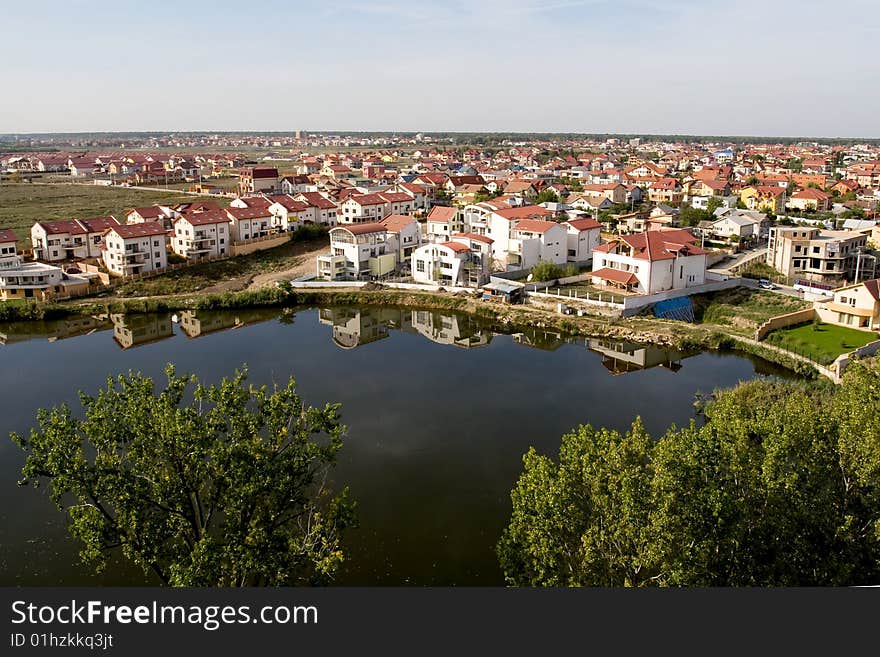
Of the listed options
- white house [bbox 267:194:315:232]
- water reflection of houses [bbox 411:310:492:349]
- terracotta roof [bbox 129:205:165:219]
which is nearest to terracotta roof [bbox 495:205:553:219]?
water reflection of houses [bbox 411:310:492:349]

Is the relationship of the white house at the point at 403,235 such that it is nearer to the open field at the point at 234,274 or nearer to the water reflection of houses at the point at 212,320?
the open field at the point at 234,274

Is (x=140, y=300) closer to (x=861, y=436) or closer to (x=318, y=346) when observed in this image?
(x=318, y=346)

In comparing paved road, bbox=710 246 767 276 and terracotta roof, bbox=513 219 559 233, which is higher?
terracotta roof, bbox=513 219 559 233

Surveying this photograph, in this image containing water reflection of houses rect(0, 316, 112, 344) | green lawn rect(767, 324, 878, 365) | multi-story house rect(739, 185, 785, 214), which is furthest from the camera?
multi-story house rect(739, 185, 785, 214)

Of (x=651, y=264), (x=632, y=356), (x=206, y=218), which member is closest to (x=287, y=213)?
(x=206, y=218)

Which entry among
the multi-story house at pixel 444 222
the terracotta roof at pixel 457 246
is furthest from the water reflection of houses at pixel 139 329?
the multi-story house at pixel 444 222

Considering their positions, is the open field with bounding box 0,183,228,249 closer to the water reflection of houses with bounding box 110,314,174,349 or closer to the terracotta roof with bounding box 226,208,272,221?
the terracotta roof with bounding box 226,208,272,221

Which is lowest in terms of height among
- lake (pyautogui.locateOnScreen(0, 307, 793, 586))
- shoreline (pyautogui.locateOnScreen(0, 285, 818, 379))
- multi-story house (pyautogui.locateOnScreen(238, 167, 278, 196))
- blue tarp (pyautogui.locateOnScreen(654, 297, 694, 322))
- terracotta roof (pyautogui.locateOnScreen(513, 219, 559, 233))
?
lake (pyautogui.locateOnScreen(0, 307, 793, 586))
